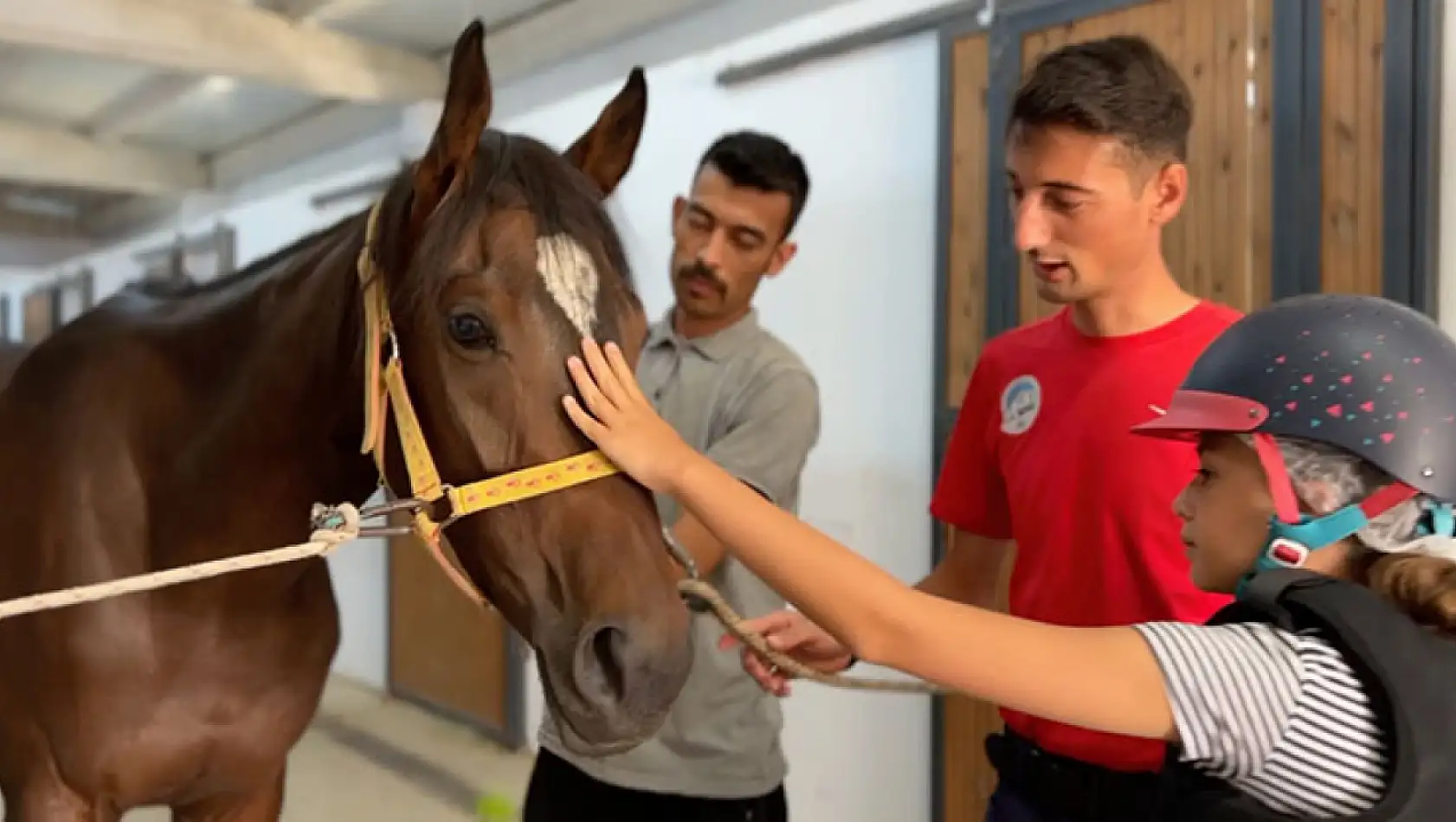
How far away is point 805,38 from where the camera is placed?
253 centimetres

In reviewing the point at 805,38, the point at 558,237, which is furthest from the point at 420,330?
the point at 805,38

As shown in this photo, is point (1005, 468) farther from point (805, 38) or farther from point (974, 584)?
point (805, 38)

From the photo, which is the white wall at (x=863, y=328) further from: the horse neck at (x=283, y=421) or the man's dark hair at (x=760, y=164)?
the horse neck at (x=283, y=421)

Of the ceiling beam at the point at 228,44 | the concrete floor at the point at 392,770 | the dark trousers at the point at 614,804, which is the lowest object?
the concrete floor at the point at 392,770

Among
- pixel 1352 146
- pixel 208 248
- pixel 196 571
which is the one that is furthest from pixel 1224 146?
pixel 208 248

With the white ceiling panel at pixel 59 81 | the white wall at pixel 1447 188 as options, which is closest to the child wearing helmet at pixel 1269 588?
the white wall at pixel 1447 188

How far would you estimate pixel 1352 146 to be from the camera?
1.58m

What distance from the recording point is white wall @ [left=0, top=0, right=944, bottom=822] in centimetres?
227

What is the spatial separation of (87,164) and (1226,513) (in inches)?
220

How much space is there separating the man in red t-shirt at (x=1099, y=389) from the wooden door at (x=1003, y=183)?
78 cm

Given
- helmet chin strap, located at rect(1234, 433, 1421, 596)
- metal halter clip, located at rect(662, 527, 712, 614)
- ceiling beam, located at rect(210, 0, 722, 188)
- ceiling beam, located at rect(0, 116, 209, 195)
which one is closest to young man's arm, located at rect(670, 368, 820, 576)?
metal halter clip, located at rect(662, 527, 712, 614)

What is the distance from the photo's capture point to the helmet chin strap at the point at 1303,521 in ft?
2.37

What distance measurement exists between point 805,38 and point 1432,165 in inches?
56.0

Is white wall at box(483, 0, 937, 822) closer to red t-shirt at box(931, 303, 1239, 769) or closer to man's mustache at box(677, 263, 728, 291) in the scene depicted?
man's mustache at box(677, 263, 728, 291)
